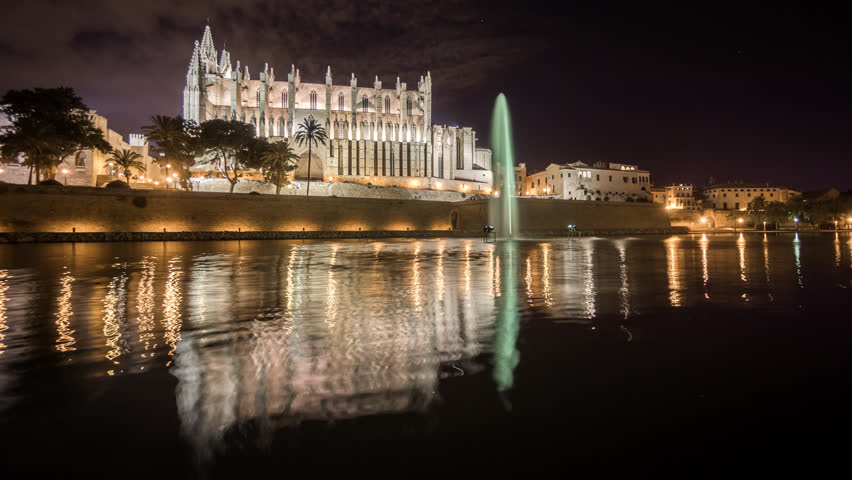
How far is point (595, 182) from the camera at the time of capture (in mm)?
76188

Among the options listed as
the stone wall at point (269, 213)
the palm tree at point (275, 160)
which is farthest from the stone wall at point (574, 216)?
the palm tree at point (275, 160)

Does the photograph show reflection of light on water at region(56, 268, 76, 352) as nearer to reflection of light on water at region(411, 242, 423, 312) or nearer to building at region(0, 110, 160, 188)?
reflection of light on water at region(411, 242, 423, 312)

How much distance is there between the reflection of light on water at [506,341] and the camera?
3.03m

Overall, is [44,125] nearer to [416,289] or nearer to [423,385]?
[416,289]

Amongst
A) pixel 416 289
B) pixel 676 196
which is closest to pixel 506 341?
pixel 416 289

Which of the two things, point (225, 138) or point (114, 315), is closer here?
point (114, 315)

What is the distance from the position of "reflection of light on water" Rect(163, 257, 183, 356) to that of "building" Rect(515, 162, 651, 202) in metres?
69.4

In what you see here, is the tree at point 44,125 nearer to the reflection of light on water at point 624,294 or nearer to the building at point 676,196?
the reflection of light on water at point 624,294

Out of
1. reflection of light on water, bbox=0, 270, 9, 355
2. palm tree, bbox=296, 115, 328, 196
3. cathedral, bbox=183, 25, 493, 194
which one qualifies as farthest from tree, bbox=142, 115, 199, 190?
reflection of light on water, bbox=0, 270, 9, 355

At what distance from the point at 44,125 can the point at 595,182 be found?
71.5m

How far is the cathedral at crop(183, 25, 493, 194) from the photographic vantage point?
72.9m

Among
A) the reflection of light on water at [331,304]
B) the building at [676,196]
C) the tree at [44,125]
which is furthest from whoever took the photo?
the building at [676,196]

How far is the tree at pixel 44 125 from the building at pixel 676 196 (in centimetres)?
9065

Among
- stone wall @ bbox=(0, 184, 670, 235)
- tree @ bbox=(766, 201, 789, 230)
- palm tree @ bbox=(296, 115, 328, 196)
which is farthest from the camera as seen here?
tree @ bbox=(766, 201, 789, 230)
